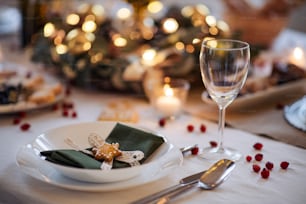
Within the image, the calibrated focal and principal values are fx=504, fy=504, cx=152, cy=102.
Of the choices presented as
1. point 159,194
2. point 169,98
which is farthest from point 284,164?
point 169,98

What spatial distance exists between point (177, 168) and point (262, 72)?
699 mm

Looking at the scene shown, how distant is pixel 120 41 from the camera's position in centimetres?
149

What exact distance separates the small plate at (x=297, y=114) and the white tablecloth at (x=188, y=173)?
0.34 ft

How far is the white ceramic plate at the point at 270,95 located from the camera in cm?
126

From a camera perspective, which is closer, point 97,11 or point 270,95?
point 270,95

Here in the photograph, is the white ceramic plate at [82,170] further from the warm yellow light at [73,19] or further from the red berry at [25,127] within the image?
the warm yellow light at [73,19]

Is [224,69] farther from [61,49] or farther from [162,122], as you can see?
[61,49]

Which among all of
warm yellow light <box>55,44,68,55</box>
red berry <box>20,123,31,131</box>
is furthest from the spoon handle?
warm yellow light <box>55,44,68,55</box>

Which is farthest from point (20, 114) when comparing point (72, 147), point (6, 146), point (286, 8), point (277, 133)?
point (286, 8)

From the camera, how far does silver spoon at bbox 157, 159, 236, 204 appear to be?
0.83 m

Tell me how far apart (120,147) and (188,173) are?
0.44 ft

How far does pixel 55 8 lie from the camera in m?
1.88

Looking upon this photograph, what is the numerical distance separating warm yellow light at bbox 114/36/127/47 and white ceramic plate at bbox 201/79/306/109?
1.09ft

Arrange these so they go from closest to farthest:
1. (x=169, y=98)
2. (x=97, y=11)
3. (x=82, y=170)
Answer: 1. (x=82, y=170)
2. (x=169, y=98)
3. (x=97, y=11)
